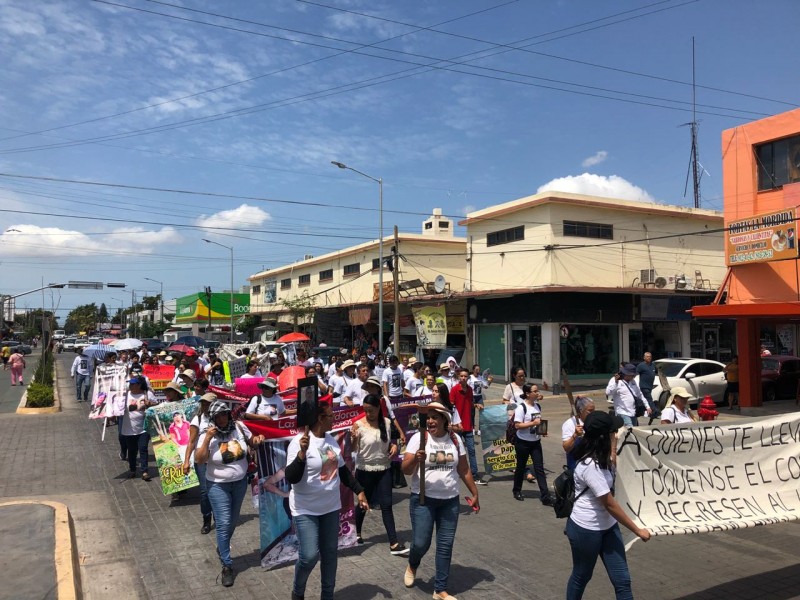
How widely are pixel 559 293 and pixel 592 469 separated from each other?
21.0 meters

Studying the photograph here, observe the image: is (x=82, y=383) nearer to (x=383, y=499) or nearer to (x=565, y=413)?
(x=565, y=413)

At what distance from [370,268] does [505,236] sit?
12.1 m

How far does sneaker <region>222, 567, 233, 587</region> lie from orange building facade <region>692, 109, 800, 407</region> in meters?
14.2

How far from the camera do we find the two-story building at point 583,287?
2531 centimetres

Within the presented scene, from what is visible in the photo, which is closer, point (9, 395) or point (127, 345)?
point (127, 345)

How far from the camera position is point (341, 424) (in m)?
7.51

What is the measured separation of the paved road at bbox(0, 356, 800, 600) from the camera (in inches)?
213

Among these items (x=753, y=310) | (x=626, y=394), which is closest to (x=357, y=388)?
(x=626, y=394)

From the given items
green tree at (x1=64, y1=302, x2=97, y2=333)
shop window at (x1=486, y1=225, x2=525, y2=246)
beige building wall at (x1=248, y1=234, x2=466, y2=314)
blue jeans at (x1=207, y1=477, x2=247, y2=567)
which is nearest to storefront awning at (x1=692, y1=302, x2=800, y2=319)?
shop window at (x1=486, y1=225, x2=525, y2=246)

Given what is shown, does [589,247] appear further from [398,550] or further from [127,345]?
[398,550]

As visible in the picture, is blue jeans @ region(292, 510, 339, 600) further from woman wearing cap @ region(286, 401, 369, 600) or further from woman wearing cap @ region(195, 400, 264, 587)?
woman wearing cap @ region(195, 400, 264, 587)

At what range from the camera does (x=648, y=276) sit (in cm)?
2667

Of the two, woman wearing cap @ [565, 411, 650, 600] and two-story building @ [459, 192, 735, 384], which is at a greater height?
two-story building @ [459, 192, 735, 384]

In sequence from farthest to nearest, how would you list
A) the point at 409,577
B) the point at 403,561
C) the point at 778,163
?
the point at 778,163
the point at 403,561
the point at 409,577
